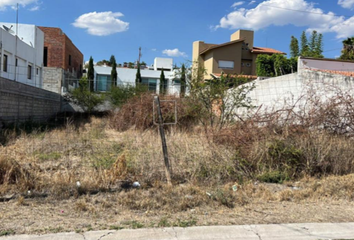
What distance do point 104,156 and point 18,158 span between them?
1.94 m

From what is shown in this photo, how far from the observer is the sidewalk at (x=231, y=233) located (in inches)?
152

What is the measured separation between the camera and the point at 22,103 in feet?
51.5

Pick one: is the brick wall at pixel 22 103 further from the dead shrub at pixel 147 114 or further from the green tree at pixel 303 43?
the green tree at pixel 303 43

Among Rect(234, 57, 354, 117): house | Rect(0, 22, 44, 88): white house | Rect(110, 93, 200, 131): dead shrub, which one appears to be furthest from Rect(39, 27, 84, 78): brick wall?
Rect(234, 57, 354, 117): house

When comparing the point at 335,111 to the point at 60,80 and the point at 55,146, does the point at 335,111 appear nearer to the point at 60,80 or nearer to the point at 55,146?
the point at 55,146

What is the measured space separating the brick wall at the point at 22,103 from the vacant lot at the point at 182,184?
619 centimetres

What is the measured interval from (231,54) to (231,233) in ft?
112

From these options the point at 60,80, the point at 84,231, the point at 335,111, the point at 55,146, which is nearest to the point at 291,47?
the point at 60,80

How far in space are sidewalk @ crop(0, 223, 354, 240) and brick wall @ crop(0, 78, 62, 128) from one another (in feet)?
38.2

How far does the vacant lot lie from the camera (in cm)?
458

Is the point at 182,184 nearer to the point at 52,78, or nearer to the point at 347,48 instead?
the point at 52,78

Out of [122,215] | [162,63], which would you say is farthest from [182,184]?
[162,63]

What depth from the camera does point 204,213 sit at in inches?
190

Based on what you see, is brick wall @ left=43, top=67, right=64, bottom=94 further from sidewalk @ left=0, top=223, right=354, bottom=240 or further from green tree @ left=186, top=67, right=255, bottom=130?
sidewalk @ left=0, top=223, right=354, bottom=240
